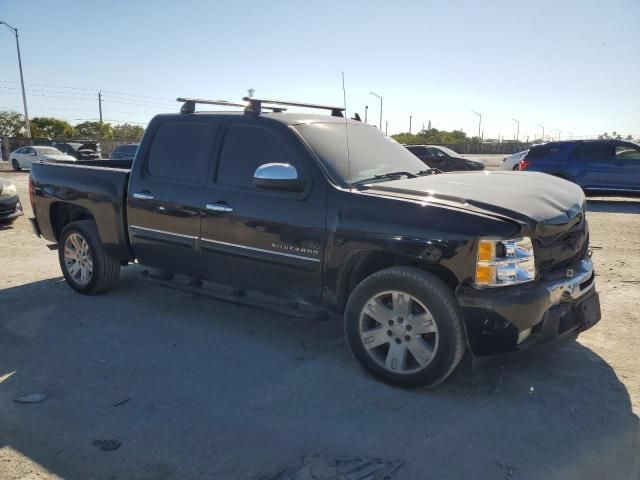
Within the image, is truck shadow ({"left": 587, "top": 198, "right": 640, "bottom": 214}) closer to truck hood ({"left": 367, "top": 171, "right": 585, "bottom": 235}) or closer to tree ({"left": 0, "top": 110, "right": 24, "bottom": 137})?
truck hood ({"left": 367, "top": 171, "right": 585, "bottom": 235})

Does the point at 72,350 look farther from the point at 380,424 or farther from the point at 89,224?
the point at 380,424

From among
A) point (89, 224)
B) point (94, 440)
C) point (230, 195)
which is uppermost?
point (230, 195)

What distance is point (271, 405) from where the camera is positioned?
11.2ft

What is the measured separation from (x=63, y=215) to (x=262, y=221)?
10.2ft

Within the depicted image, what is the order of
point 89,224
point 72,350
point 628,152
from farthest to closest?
point 628,152
point 89,224
point 72,350

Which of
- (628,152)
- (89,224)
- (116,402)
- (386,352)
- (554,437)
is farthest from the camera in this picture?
(628,152)

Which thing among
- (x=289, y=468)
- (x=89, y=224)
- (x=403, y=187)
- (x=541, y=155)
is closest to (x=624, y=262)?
(x=403, y=187)

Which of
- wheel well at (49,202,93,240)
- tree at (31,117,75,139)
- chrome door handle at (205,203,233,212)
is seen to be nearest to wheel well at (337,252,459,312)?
chrome door handle at (205,203,233,212)

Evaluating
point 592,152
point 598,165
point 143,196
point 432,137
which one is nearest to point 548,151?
point 592,152

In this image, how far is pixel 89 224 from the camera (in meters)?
5.64

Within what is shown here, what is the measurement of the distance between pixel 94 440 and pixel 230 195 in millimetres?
2074

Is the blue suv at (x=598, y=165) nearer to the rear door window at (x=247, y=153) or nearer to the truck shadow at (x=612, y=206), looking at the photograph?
the truck shadow at (x=612, y=206)

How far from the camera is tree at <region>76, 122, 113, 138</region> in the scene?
72500 millimetres

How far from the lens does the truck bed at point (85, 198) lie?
207 inches
